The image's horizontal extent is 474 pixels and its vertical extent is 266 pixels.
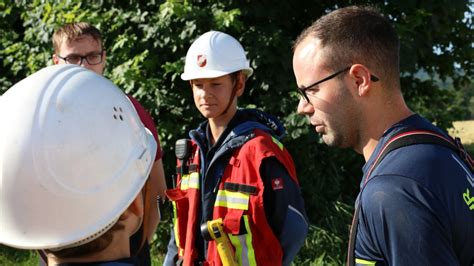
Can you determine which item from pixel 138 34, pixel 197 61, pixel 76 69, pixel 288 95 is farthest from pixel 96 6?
pixel 76 69

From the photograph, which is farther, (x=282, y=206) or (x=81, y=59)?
(x=81, y=59)

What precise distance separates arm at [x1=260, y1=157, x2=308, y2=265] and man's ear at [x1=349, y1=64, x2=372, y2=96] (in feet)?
3.49

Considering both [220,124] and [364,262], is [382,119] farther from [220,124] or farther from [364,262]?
[220,124]

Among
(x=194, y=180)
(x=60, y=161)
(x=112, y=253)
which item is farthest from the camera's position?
(x=194, y=180)

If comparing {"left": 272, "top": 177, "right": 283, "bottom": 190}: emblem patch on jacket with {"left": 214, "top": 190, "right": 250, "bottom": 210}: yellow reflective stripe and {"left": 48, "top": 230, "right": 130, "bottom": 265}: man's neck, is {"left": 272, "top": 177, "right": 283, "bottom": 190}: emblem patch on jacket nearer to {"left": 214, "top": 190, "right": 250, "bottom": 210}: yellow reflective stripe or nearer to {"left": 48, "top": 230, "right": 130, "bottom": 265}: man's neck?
{"left": 214, "top": 190, "right": 250, "bottom": 210}: yellow reflective stripe

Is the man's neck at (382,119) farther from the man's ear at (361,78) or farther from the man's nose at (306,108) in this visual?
the man's nose at (306,108)

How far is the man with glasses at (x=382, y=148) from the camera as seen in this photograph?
5.61 ft

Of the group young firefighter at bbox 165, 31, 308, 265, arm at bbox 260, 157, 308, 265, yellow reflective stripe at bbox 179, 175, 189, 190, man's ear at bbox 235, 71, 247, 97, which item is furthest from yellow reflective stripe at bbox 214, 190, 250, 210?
man's ear at bbox 235, 71, 247, 97

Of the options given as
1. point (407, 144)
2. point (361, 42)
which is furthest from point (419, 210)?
point (361, 42)

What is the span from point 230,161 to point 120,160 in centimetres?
140

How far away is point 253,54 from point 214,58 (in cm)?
251

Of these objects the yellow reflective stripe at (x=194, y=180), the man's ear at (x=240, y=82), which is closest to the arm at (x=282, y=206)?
the yellow reflective stripe at (x=194, y=180)

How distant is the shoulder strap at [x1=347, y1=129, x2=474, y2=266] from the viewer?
73.4 inches

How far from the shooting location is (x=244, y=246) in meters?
3.04
